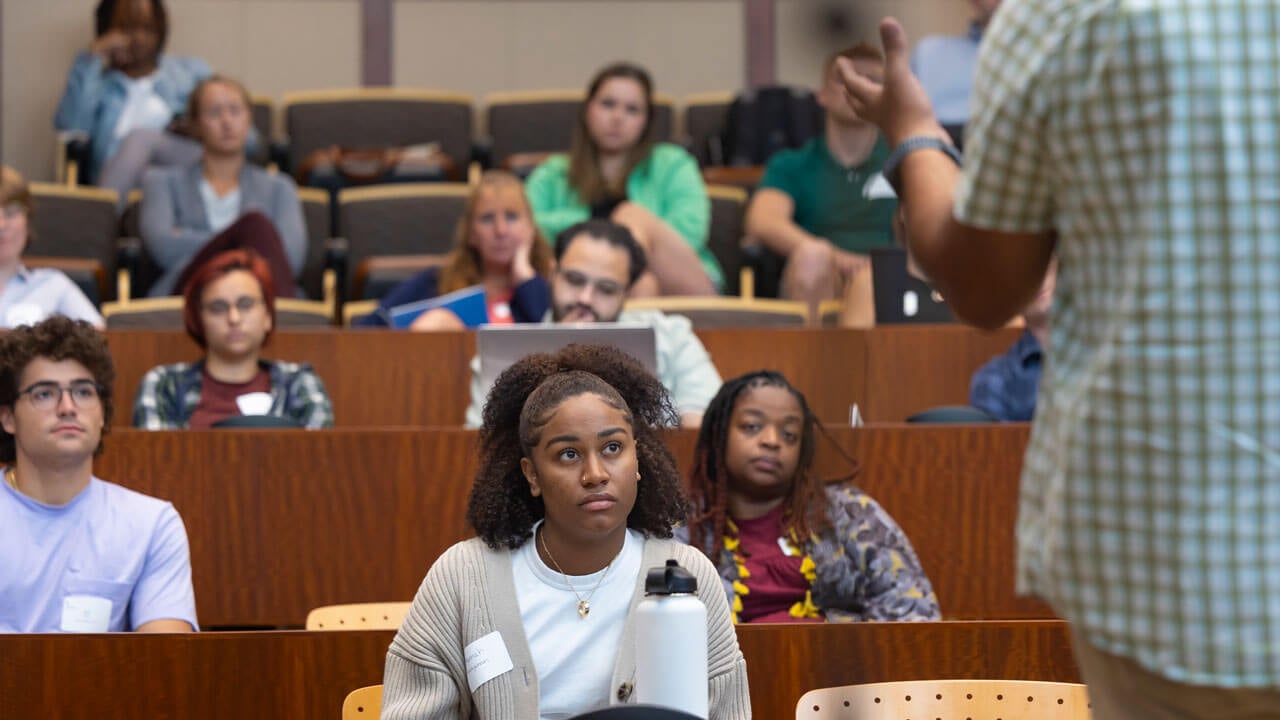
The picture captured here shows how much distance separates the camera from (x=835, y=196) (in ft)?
15.1

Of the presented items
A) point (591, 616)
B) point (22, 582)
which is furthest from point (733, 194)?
point (591, 616)

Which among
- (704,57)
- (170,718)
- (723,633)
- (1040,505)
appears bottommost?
(170,718)

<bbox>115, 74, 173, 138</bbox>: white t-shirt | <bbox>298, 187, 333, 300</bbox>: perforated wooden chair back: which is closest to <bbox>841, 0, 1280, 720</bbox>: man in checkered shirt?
<bbox>298, 187, 333, 300</bbox>: perforated wooden chair back

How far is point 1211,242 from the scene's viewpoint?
96 cm

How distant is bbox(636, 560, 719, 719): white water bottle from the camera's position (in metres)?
1.38

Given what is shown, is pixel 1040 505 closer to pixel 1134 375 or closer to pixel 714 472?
pixel 1134 375

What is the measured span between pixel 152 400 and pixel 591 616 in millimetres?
1891

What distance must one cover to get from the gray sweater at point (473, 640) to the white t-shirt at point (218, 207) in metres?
3.34

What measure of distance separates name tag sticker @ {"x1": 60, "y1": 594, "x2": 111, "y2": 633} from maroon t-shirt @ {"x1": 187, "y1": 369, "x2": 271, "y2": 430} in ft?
2.99

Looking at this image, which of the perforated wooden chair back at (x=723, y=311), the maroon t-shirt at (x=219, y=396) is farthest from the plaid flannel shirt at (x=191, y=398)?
the perforated wooden chair back at (x=723, y=311)

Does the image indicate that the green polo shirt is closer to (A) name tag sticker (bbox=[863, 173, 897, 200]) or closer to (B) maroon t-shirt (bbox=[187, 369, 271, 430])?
(A) name tag sticker (bbox=[863, 173, 897, 200])

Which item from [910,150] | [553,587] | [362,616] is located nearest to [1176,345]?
[910,150]

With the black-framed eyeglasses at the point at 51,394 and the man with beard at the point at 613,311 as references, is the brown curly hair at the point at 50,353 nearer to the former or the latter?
the black-framed eyeglasses at the point at 51,394

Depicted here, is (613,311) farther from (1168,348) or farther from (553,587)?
(1168,348)
